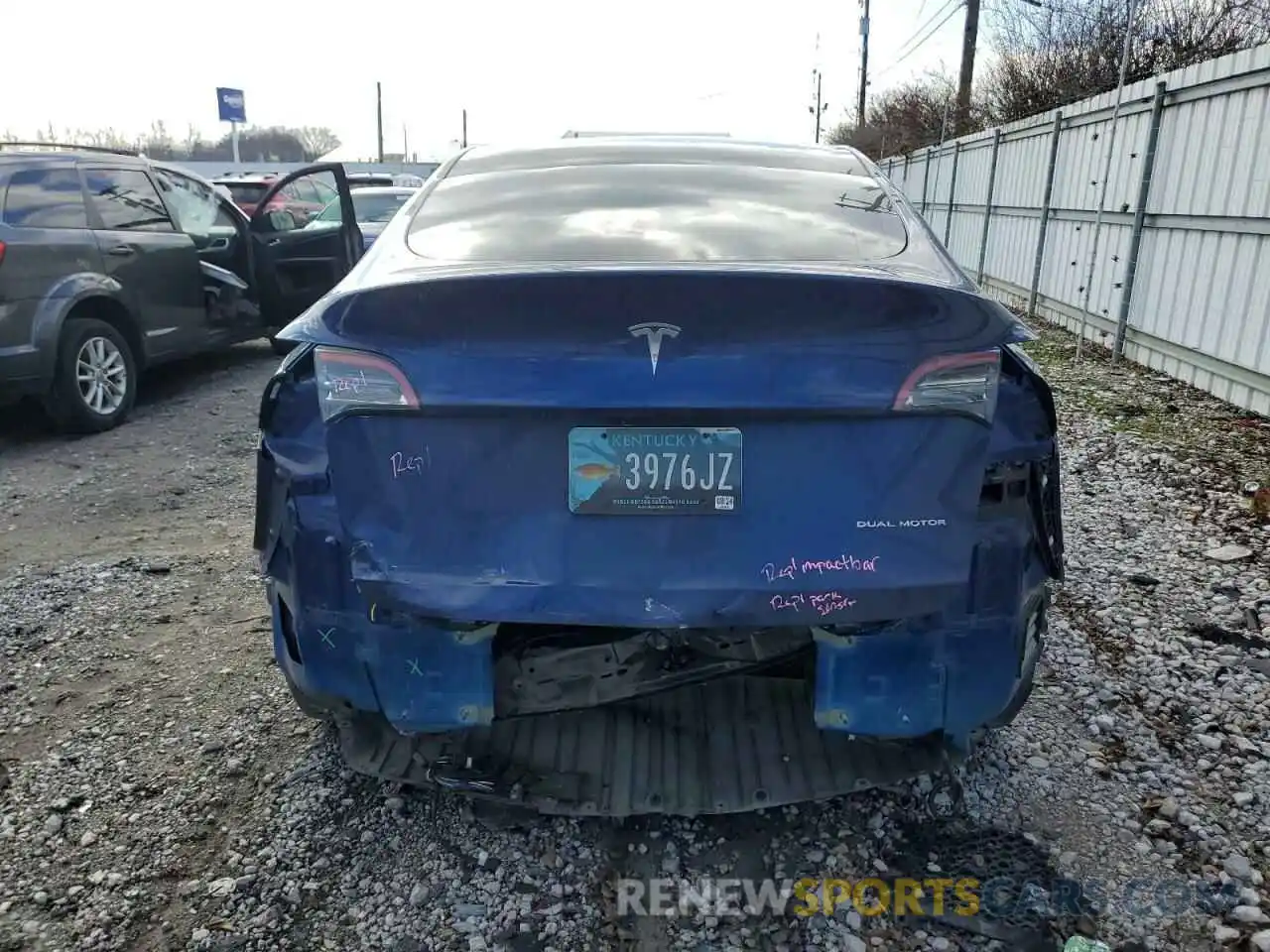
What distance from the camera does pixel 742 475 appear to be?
1944mm

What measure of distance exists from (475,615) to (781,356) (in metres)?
0.82

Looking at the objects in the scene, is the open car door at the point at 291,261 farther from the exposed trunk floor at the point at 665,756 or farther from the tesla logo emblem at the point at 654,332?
the tesla logo emblem at the point at 654,332

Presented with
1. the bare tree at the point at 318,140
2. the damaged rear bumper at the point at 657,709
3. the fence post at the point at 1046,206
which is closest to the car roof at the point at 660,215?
the damaged rear bumper at the point at 657,709

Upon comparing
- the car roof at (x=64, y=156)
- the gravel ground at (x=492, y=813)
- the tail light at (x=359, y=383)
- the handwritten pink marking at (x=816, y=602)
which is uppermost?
the car roof at (x=64, y=156)

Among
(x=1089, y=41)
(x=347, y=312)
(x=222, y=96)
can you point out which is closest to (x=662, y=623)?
(x=347, y=312)

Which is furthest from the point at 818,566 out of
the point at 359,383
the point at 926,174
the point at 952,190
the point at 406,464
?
the point at 926,174

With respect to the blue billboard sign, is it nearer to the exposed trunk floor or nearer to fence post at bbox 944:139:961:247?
fence post at bbox 944:139:961:247

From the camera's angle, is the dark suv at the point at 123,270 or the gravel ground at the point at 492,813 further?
the dark suv at the point at 123,270

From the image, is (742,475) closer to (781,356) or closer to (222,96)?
(781,356)

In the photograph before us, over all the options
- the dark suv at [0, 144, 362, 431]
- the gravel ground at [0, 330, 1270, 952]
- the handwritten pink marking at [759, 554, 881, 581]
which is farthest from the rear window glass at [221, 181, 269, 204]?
the handwritten pink marking at [759, 554, 881, 581]

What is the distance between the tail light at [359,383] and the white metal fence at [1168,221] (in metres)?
5.90

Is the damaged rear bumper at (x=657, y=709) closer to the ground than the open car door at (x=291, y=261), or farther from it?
closer to the ground

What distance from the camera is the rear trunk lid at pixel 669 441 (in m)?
1.92

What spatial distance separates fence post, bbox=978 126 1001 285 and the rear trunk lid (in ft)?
38.6
